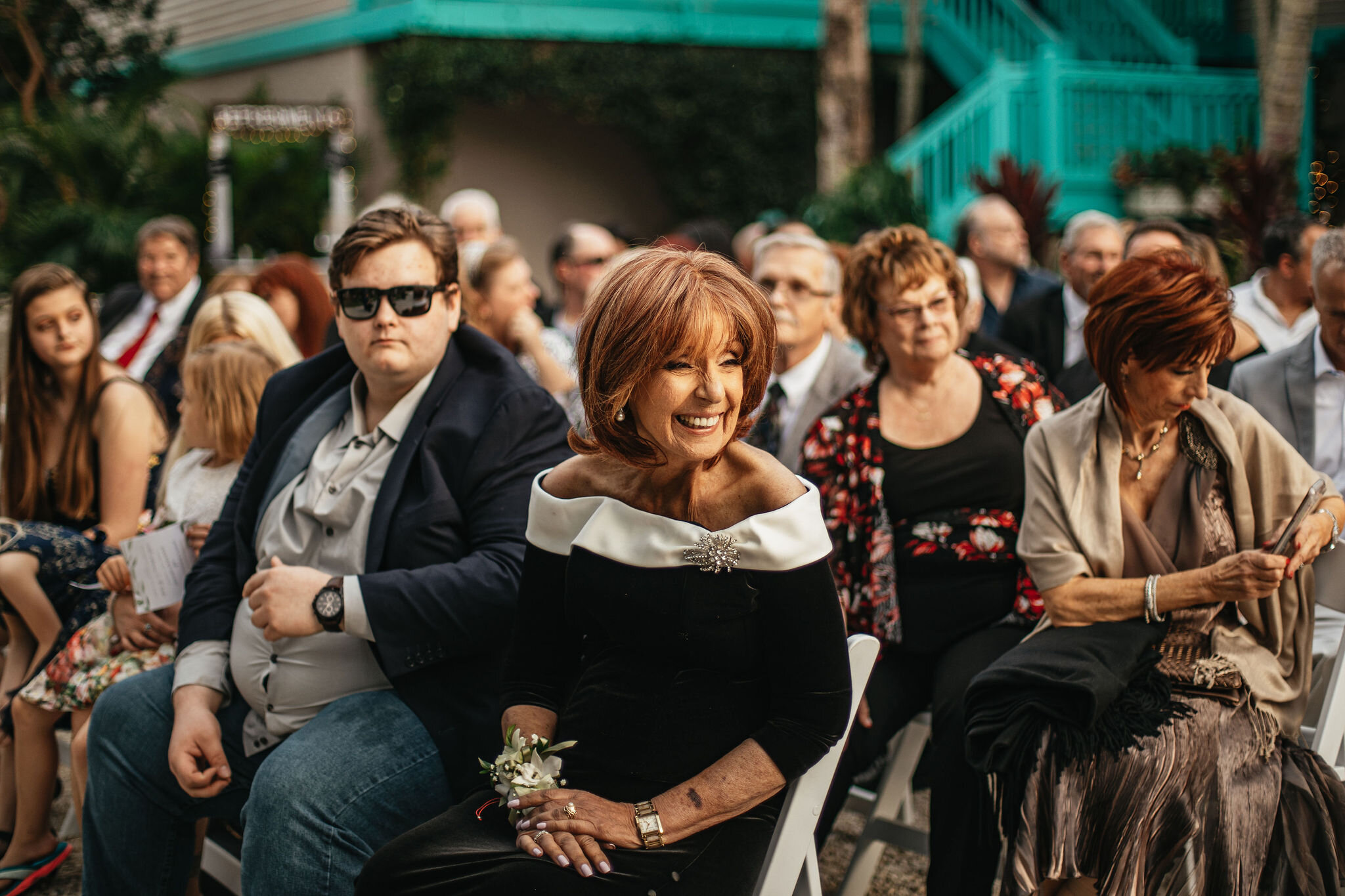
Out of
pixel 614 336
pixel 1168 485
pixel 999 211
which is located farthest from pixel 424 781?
pixel 999 211

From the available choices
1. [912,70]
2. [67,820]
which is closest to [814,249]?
[67,820]

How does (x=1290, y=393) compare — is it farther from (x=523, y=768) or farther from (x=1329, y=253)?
(x=523, y=768)

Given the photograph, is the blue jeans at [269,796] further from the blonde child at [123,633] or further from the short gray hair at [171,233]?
the short gray hair at [171,233]

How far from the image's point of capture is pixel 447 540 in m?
2.71

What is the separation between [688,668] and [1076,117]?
12.0m

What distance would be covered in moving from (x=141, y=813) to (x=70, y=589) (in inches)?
55.8

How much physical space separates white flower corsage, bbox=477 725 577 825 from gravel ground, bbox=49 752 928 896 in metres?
1.55

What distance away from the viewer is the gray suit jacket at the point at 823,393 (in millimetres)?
3996

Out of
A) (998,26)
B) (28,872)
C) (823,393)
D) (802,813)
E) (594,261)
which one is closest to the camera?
(802,813)

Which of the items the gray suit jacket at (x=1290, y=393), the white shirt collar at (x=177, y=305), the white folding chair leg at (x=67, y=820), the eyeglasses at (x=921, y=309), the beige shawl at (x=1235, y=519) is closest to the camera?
the beige shawl at (x=1235, y=519)

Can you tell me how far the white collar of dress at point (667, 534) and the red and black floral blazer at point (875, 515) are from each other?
45.6 inches

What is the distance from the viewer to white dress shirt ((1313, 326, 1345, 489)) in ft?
11.4

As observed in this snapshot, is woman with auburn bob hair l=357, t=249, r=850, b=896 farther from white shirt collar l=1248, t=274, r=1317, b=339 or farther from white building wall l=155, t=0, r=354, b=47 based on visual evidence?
white building wall l=155, t=0, r=354, b=47

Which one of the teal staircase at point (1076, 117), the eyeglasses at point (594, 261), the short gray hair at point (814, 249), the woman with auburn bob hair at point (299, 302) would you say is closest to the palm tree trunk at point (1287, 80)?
the teal staircase at point (1076, 117)
